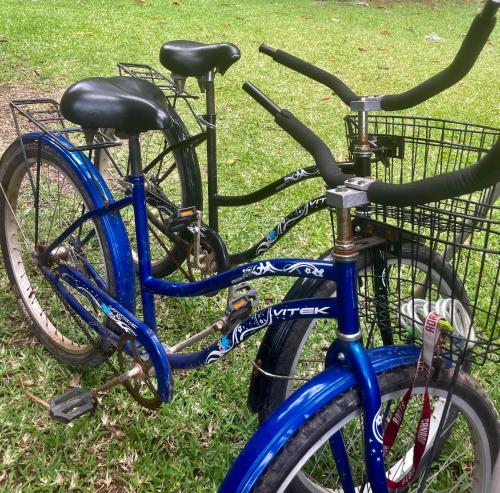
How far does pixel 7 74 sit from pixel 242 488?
5.48m

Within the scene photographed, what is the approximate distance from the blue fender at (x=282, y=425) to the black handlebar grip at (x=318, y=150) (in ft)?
1.27

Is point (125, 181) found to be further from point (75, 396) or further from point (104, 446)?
point (104, 446)

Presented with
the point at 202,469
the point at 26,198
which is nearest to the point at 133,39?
the point at 26,198

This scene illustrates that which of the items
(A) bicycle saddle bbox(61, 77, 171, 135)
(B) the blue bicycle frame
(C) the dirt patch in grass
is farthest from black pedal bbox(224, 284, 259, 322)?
(C) the dirt patch in grass

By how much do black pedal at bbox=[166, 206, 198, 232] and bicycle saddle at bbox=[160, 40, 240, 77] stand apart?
1.63 ft

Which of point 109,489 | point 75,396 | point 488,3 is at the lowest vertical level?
point 109,489

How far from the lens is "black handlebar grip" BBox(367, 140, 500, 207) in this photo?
75cm

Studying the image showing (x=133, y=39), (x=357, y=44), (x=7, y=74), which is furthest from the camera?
(x=357, y=44)

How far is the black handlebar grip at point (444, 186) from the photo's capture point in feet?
2.45

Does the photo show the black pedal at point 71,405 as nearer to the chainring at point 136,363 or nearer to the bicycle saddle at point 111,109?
the chainring at point 136,363

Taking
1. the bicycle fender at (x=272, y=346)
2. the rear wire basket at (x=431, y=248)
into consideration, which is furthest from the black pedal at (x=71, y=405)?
the rear wire basket at (x=431, y=248)

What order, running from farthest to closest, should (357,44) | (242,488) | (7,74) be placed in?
1. (357,44)
2. (7,74)
3. (242,488)

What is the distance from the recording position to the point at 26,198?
124 inches

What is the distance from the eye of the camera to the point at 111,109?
1.53 metres
